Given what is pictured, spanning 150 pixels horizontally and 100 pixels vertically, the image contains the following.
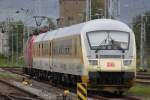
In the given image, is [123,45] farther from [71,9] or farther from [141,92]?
[71,9]

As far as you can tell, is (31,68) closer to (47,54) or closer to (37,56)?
(37,56)

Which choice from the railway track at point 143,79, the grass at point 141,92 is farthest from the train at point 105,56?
the railway track at point 143,79

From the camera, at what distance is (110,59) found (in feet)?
83.6

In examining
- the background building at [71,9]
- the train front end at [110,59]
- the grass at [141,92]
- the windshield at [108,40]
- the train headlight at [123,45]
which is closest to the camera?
the train front end at [110,59]

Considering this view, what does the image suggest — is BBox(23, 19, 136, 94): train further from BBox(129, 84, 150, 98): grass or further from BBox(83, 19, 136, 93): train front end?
BBox(129, 84, 150, 98): grass

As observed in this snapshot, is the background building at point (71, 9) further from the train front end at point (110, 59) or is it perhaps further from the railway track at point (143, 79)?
the train front end at point (110, 59)

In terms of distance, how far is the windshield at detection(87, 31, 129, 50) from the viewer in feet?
→ 84.5

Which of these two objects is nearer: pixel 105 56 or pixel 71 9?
pixel 105 56

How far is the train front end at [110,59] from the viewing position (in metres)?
25.4

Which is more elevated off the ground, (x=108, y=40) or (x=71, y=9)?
(x=71, y=9)

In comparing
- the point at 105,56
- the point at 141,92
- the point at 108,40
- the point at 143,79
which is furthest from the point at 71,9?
the point at 105,56

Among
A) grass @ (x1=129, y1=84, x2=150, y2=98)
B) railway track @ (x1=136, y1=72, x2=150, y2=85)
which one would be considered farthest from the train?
railway track @ (x1=136, y1=72, x2=150, y2=85)

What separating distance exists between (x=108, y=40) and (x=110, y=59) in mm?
918

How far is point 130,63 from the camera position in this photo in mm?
25781
